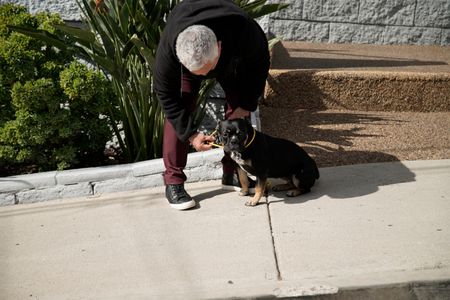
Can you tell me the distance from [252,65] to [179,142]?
2.50 ft

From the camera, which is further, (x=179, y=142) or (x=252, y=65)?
(x=179, y=142)

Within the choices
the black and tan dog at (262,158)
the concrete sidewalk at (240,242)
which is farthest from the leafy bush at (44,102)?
the black and tan dog at (262,158)

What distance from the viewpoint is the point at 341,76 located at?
230 inches

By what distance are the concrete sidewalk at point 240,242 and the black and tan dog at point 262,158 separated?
138 mm

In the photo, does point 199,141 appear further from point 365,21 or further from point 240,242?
point 365,21

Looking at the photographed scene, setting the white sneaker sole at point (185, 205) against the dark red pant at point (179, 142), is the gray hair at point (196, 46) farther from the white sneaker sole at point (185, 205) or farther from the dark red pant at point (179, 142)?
the white sneaker sole at point (185, 205)

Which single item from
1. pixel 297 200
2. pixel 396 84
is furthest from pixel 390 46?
pixel 297 200

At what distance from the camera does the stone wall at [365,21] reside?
738 centimetres

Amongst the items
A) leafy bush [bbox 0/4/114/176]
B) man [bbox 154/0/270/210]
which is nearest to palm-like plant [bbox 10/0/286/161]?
leafy bush [bbox 0/4/114/176]

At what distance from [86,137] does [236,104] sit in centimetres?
140

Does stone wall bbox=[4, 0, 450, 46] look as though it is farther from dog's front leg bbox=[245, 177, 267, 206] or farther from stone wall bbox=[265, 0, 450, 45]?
dog's front leg bbox=[245, 177, 267, 206]

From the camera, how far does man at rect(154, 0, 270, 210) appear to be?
3.27 meters

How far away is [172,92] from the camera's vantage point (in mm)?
3803

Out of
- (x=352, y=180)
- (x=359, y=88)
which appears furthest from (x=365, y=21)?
(x=352, y=180)
